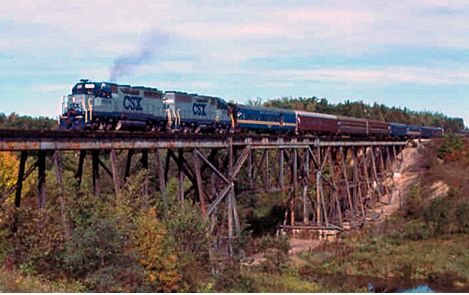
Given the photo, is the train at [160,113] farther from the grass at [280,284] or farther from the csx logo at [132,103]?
the grass at [280,284]

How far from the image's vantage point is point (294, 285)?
27.8 m

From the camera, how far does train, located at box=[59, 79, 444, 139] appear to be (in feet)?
89.4

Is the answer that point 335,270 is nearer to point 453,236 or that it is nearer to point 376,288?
point 376,288

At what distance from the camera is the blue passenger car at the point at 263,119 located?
131 feet

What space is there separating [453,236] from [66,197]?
110ft

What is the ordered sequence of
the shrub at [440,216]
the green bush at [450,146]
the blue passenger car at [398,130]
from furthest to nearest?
1. the green bush at [450,146]
2. the blue passenger car at [398,130]
3. the shrub at [440,216]

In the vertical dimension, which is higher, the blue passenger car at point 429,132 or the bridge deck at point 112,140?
the blue passenger car at point 429,132

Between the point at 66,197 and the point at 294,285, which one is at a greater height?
the point at 66,197

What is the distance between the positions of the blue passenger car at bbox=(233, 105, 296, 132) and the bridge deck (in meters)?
2.17

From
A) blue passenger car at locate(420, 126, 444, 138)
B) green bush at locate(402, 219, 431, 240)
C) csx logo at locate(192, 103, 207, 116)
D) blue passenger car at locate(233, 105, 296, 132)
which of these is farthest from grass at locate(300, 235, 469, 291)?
blue passenger car at locate(420, 126, 444, 138)

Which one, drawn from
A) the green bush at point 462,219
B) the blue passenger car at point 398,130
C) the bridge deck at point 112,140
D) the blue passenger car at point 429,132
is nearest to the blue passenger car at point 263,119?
the bridge deck at point 112,140

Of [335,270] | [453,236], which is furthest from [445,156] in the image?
[335,270]

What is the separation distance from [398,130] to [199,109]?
4369 centimetres

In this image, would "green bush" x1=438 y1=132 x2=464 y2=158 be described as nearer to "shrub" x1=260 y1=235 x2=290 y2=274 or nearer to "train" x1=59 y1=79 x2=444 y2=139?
"train" x1=59 y1=79 x2=444 y2=139
